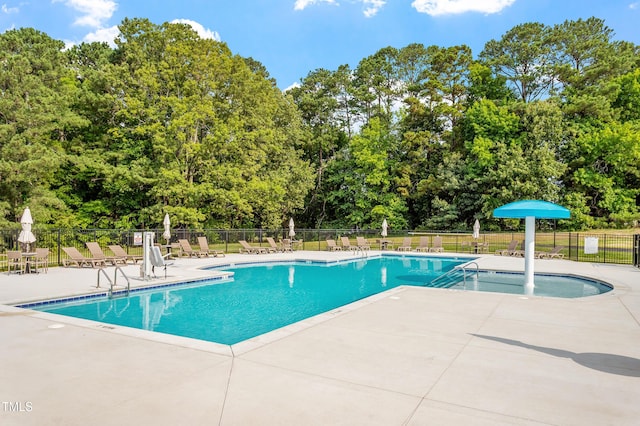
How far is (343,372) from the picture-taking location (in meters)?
4.22

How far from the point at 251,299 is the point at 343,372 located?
6.52 m

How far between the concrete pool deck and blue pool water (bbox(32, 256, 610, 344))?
5.09 ft

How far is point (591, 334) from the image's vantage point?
19.1 feet

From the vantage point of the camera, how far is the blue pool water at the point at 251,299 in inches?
308

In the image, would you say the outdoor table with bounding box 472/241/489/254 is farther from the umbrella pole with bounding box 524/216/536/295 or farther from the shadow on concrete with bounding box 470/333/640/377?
the shadow on concrete with bounding box 470/333/640/377

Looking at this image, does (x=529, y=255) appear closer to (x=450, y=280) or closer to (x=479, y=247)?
(x=450, y=280)

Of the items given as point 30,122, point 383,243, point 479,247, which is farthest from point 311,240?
point 30,122

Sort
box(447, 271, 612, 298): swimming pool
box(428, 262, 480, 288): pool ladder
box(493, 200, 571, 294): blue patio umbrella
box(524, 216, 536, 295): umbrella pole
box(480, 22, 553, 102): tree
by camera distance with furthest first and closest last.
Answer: box(480, 22, 553, 102): tree → box(428, 262, 480, 288): pool ladder → box(447, 271, 612, 298): swimming pool → box(524, 216, 536, 295): umbrella pole → box(493, 200, 571, 294): blue patio umbrella

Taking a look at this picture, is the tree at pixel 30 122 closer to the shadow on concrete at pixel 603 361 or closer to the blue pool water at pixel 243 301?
the blue pool water at pixel 243 301

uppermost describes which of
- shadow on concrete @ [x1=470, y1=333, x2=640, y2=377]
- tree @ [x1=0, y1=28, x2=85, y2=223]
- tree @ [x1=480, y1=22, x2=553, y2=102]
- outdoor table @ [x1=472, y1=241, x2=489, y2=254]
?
tree @ [x1=480, y1=22, x2=553, y2=102]

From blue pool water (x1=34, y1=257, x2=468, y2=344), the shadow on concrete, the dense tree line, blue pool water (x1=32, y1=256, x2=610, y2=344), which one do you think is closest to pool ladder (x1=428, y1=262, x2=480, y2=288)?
blue pool water (x1=32, y1=256, x2=610, y2=344)

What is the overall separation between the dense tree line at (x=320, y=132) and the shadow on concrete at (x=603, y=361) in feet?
72.6

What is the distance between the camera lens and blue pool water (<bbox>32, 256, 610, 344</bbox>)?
7.82 meters

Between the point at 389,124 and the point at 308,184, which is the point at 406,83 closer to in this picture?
the point at 389,124
